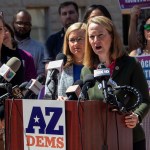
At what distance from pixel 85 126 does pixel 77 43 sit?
1695 mm

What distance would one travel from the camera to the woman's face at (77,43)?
4699mm

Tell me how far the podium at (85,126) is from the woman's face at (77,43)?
54.1 inches

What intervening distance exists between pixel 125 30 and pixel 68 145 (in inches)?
403

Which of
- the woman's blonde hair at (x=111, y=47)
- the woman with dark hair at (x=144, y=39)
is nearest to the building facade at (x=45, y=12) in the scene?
the woman with dark hair at (x=144, y=39)

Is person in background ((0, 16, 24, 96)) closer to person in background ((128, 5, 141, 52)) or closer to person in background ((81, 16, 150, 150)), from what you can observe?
person in background ((81, 16, 150, 150))

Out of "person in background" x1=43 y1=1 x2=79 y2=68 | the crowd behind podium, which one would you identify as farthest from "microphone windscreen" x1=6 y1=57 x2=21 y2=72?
"person in background" x1=43 y1=1 x2=79 y2=68

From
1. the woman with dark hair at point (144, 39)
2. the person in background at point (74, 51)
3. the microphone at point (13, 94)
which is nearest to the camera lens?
the microphone at point (13, 94)

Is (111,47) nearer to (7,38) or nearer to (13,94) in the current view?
(13,94)

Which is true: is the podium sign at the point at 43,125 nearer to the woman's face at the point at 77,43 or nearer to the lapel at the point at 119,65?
the lapel at the point at 119,65

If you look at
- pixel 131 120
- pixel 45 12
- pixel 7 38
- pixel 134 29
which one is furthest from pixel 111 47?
pixel 45 12

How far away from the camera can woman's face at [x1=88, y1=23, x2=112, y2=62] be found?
379cm

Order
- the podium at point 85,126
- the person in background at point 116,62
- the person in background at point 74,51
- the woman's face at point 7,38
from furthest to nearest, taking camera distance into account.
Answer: the woman's face at point 7,38
the person in background at point 74,51
the person in background at point 116,62
the podium at point 85,126

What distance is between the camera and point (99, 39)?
12.4ft

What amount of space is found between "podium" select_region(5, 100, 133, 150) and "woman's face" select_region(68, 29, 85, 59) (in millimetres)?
1375
